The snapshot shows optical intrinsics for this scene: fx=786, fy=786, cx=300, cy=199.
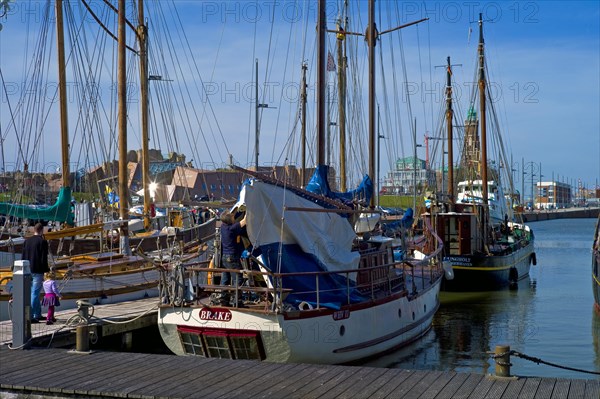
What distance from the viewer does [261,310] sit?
1493 cm

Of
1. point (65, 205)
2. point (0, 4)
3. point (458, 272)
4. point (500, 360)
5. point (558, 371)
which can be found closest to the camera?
point (500, 360)

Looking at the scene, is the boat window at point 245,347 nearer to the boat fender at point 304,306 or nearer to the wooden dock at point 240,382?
the boat fender at point 304,306

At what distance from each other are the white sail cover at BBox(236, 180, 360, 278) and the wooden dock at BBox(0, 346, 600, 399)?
3526 mm

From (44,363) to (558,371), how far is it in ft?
38.9

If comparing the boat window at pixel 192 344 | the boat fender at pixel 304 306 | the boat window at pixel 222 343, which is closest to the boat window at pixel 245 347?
the boat window at pixel 222 343

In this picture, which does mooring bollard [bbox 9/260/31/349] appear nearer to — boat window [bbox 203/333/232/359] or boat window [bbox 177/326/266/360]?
boat window [bbox 177/326/266/360]

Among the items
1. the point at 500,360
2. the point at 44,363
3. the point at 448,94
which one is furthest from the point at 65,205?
the point at 448,94

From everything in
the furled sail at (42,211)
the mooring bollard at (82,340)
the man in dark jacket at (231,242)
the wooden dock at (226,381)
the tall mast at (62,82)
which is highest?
the tall mast at (62,82)

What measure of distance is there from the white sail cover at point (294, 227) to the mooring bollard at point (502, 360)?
5110 millimetres

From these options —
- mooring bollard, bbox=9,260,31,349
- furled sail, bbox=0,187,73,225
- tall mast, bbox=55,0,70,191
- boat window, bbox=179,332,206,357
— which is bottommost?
boat window, bbox=179,332,206,357

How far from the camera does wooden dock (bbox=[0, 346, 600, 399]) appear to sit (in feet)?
35.5

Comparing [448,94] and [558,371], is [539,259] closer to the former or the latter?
[448,94]

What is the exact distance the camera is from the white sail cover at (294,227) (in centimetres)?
1584

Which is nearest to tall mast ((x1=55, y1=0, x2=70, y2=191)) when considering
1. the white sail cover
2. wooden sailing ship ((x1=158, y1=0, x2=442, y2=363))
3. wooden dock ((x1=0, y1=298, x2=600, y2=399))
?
wooden sailing ship ((x1=158, y1=0, x2=442, y2=363))
